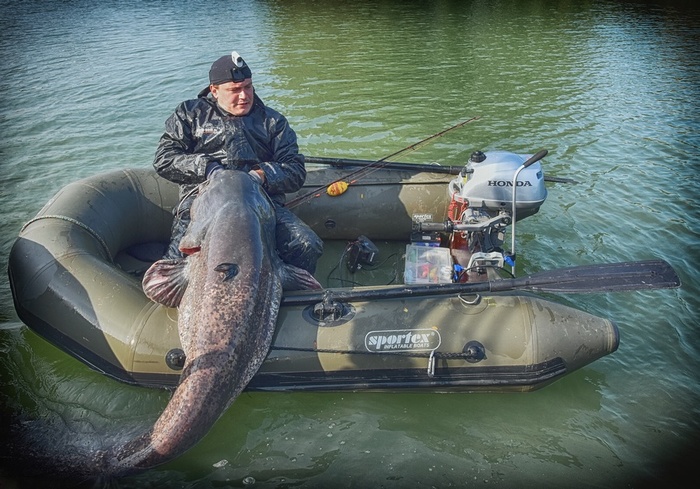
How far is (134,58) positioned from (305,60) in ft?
16.7

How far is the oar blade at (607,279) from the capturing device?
4145mm

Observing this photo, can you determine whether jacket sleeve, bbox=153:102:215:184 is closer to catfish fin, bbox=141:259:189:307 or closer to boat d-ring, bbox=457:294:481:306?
catfish fin, bbox=141:259:189:307

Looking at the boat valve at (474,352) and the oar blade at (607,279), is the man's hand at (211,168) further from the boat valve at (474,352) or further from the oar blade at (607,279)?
the oar blade at (607,279)

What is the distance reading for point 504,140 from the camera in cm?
1013

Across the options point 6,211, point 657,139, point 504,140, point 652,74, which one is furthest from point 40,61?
point 652,74

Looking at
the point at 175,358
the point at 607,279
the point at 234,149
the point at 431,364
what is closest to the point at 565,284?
the point at 607,279

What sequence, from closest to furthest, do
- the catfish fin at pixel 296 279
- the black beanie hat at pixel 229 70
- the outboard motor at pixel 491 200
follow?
the catfish fin at pixel 296 279 → the black beanie hat at pixel 229 70 → the outboard motor at pixel 491 200

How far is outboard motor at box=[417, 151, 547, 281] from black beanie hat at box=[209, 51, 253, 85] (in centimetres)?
234

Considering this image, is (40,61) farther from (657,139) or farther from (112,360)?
(657,139)

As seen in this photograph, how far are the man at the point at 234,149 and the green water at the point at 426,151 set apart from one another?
1475 mm

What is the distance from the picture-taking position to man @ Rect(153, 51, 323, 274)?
501 cm

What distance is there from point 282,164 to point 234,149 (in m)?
0.51

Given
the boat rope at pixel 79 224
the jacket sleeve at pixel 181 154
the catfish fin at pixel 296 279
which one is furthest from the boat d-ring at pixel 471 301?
the boat rope at pixel 79 224

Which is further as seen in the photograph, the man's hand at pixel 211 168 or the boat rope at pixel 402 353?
the man's hand at pixel 211 168
